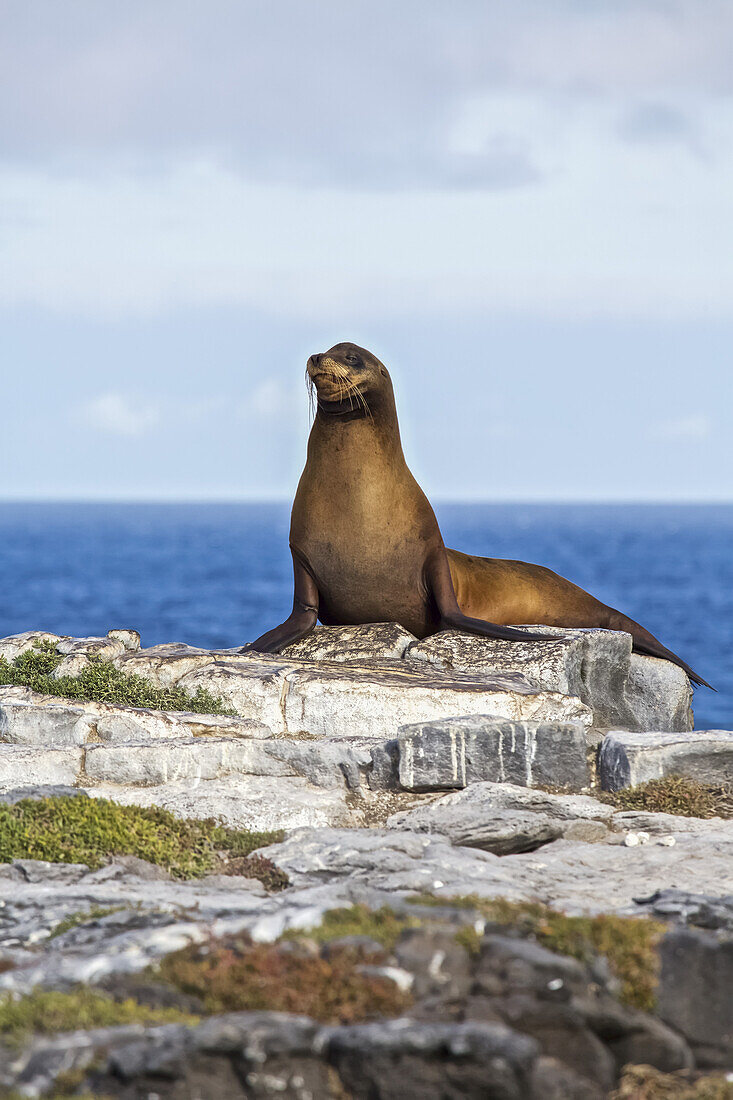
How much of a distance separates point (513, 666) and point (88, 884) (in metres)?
5.27

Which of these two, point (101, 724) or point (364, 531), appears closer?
point (101, 724)

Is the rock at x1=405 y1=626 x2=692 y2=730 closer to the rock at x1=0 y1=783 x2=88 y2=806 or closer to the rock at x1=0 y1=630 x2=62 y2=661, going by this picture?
the rock at x1=0 y1=630 x2=62 y2=661

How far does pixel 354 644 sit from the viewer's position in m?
10.6

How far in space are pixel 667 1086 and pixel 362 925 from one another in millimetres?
1175

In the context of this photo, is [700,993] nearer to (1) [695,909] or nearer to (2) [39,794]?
(1) [695,909]

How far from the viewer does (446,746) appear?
7789 millimetres

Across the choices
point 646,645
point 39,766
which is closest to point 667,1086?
point 39,766

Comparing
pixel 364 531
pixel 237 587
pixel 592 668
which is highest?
pixel 364 531

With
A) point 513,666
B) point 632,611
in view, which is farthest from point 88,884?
point 632,611

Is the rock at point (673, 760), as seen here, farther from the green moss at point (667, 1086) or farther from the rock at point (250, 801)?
the green moss at point (667, 1086)

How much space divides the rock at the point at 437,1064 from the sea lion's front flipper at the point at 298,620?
7.02 metres

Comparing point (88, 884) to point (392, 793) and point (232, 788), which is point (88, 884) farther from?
point (392, 793)

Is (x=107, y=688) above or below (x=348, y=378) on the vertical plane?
below

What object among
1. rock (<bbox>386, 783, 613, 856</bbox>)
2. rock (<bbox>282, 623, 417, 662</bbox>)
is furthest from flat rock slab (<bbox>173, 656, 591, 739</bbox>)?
rock (<bbox>386, 783, 613, 856</bbox>)
